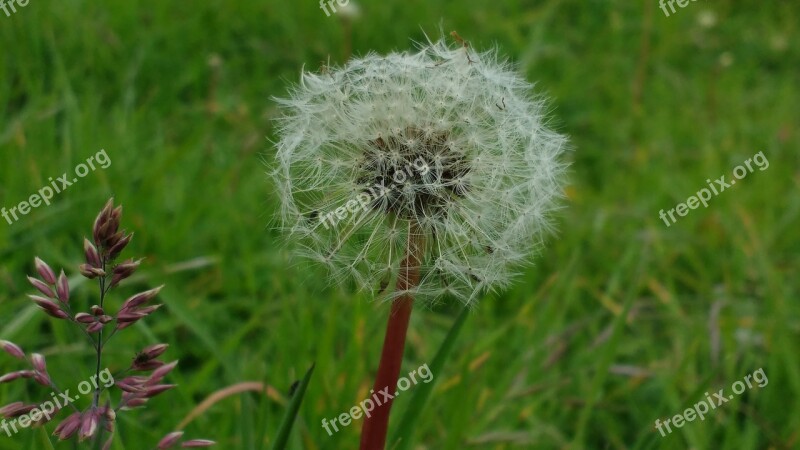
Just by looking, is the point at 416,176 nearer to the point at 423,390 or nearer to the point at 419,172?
the point at 419,172

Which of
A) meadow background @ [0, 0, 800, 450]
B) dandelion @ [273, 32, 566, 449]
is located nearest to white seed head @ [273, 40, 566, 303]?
dandelion @ [273, 32, 566, 449]

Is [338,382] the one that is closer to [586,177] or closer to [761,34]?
[586,177]

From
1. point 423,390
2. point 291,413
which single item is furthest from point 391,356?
point 423,390

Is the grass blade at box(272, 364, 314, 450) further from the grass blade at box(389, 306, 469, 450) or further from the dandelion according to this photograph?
the grass blade at box(389, 306, 469, 450)

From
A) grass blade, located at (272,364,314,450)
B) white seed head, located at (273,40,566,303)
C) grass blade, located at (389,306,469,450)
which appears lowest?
grass blade, located at (389,306,469,450)

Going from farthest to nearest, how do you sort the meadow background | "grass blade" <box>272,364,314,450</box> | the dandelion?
the meadow background → the dandelion → "grass blade" <box>272,364,314,450</box>

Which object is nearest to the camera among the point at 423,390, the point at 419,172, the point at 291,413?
the point at 291,413

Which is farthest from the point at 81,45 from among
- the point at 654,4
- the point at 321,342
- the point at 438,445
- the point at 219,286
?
the point at 654,4
